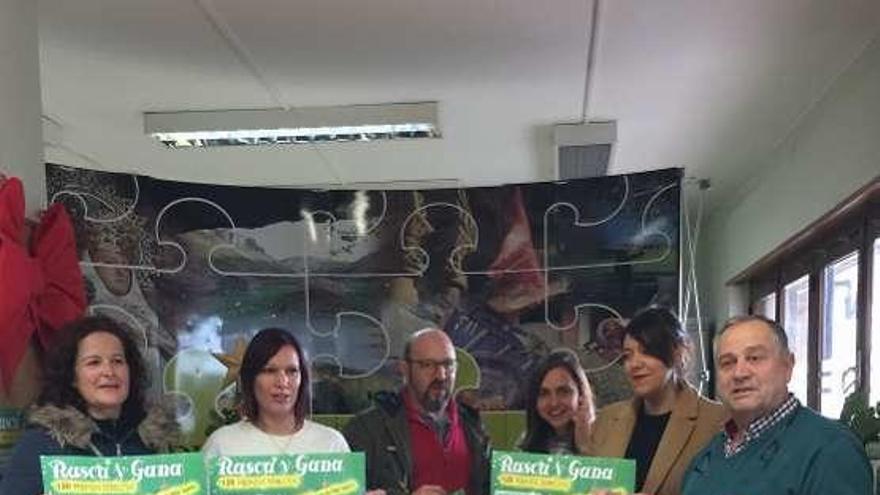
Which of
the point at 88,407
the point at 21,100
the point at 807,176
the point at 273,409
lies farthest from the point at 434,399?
the point at 807,176

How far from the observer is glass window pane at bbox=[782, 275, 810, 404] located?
5.34 metres

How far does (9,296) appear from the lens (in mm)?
2105

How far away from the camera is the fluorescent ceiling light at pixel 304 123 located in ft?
12.4

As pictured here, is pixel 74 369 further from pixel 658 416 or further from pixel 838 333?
pixel 838 333

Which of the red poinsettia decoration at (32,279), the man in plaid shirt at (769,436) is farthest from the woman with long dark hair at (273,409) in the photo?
the man in plaid shirt at (769,436)

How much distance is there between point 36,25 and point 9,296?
892 mm

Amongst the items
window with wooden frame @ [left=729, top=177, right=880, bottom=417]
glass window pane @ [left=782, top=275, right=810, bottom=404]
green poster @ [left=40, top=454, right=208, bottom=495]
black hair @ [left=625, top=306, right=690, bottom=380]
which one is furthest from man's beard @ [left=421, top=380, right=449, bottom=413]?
glass window pane @ [left=782, top=275, right=810, bottom=404]

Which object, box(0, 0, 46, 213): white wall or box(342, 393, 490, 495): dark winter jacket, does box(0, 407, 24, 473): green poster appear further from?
box(342, 393, 490, 495): dark winter jacket

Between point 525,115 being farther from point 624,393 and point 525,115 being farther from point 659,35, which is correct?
point 624,393

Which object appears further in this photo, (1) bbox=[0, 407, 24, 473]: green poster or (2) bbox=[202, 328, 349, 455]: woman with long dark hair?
(2) bbox=[202, 328, 349, 455]: woman with long dark hair

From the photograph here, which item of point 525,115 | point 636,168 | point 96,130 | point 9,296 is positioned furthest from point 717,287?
point 9,296

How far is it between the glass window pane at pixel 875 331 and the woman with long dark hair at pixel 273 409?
2.24 metres

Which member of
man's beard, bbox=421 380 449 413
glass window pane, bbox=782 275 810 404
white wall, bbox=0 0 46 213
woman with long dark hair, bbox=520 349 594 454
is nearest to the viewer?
white wall, bbox=0 0 46 213

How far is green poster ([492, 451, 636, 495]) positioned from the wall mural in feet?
3.27
